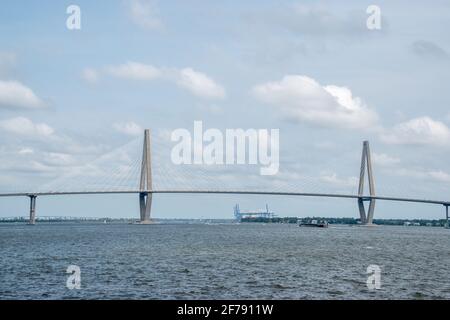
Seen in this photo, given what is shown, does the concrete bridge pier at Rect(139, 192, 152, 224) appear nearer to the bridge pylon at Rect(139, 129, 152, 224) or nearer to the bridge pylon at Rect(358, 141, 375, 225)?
the bridge pylon at Rect(139, 129, 152, 224)

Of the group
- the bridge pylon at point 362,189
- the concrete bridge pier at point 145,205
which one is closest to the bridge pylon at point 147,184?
the concrete bridge pier at point 145,205

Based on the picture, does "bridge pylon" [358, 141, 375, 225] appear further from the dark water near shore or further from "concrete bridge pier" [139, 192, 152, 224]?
the dark water near shore

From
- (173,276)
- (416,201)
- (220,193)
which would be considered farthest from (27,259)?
(416,201)

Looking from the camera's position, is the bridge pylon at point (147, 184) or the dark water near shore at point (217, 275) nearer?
the dark water near shore at point (217, 275)

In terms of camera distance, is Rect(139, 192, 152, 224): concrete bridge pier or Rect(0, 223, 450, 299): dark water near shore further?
Rect(139, 192, 152, 224): concrete bridge pier

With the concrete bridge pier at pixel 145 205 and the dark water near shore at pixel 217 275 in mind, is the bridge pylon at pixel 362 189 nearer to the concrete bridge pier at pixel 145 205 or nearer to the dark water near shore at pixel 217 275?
the concrete bridge pier at pixel 145 205

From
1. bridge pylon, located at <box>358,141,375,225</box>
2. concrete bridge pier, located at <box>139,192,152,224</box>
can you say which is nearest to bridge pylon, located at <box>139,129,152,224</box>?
concrete bridge pier, located at <box>139,192,152,224</box>

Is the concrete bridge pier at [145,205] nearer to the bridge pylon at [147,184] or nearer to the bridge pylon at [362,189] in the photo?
the bridge pylon at [147,184]

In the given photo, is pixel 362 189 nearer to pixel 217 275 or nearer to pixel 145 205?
pixel 145 205

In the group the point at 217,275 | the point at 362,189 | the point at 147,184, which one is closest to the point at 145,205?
the point at 147,184
